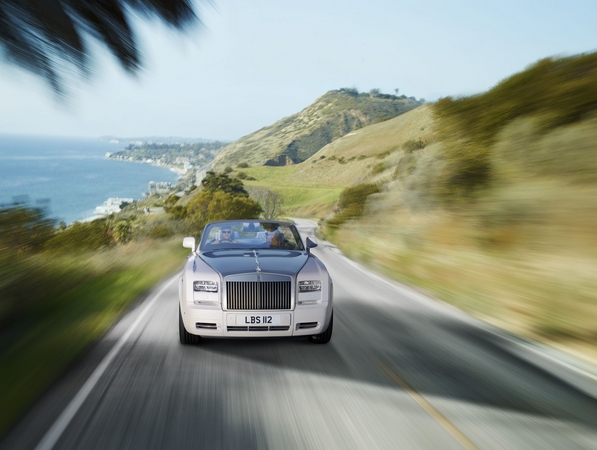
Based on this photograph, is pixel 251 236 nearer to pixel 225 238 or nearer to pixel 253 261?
pixel 225 238

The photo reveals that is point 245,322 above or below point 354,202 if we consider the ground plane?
above

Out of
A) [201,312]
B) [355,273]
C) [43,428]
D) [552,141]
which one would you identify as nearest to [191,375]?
[201,312]

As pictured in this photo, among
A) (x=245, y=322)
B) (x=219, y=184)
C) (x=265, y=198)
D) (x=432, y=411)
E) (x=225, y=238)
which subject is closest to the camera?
(x=432, y=411)

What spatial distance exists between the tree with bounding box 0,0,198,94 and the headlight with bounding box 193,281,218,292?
3.04 metres

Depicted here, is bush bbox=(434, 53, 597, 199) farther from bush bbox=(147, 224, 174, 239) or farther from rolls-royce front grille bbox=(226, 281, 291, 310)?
bush bbox=(147, 224, 174, 239)

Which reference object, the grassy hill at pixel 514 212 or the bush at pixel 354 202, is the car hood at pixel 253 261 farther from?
the bush at pixel 354 202

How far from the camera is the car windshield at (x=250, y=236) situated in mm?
8266

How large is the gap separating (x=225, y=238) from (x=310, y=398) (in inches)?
149

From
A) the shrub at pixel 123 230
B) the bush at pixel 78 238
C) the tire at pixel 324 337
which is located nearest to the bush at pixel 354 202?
the shrub at pixel 123 230

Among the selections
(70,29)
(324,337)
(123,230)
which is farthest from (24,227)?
(123,230)

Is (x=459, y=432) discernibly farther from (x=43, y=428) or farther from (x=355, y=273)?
(x=355, y=273)

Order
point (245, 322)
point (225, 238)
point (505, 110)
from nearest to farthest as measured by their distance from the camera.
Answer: point (245, 322) → point (225, 238) → point (505, 110)

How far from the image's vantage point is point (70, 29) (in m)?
3.87

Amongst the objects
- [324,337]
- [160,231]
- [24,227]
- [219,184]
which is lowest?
[219,184]
